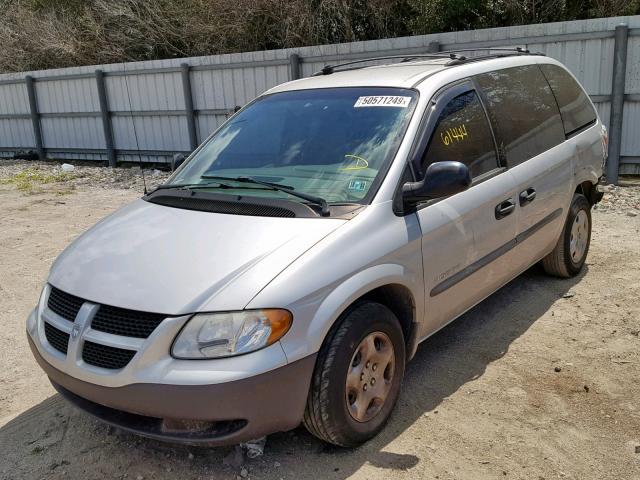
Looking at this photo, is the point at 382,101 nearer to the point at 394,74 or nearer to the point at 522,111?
the point at 394,74

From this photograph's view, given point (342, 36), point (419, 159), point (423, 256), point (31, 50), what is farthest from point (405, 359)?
point (31, 50)

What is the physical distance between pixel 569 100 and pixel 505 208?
5.42ft

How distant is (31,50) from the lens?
1780 centimetres

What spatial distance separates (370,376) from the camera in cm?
316

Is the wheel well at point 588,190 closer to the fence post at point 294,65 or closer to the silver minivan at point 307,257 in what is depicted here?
the silver minivan at point 307,257

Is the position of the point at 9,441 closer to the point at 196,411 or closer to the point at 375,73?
the point at 196,411

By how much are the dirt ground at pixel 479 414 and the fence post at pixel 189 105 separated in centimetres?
755

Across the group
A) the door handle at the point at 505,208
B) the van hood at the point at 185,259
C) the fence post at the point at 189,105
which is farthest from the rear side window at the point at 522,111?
the fence post at the point at 189,105

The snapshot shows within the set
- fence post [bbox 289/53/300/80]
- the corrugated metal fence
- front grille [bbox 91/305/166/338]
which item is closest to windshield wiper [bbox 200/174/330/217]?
front grille [bbox 91/305/166/338]

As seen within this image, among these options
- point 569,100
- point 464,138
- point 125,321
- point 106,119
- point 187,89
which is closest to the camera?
point 125,321

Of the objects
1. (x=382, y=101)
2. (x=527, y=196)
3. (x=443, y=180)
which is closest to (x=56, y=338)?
(x=443, y=180)

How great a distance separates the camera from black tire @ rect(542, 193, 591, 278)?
202 inches

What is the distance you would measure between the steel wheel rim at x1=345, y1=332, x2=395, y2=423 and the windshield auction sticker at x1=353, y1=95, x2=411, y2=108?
137 cm

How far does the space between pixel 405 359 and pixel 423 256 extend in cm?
56
